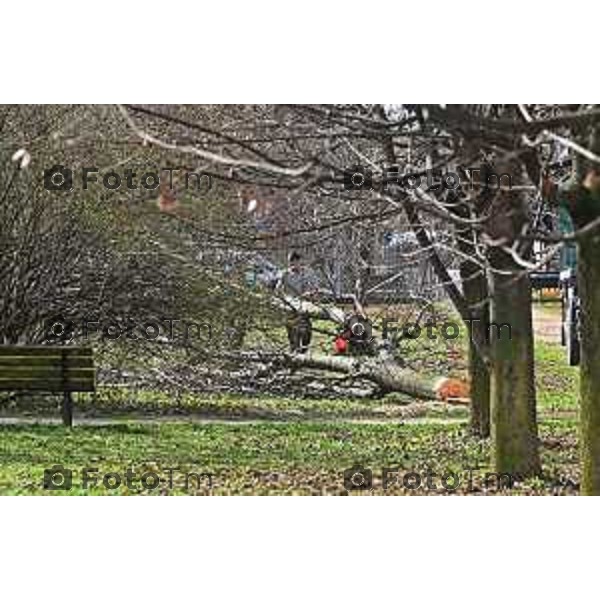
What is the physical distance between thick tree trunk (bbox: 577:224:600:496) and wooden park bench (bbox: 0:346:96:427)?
1.69 metres

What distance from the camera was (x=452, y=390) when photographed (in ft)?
18.4

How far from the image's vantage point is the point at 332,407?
221 inches

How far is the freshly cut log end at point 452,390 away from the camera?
5.57 m

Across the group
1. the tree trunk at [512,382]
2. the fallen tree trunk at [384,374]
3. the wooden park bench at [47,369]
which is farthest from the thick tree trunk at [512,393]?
the wooden park bench at [47,369]

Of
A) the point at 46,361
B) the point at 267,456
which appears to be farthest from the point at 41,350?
the point at 267,456

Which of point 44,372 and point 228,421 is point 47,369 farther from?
point 228,421

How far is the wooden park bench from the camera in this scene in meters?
5.54

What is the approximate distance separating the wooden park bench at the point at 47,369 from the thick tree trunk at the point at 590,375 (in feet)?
5.53

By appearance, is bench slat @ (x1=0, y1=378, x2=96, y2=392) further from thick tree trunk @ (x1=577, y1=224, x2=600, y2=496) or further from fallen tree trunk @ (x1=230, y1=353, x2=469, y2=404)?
thick tree trunk @ (x1=577, y1=224, x2=600, y2=496)

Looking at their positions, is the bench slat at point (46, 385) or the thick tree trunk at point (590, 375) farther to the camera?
→ the bench slat at point (46, 385)

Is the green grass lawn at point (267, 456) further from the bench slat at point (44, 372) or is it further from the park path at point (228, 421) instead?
the bench slat at point (44, 372)

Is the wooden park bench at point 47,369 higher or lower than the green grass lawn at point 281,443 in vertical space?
higher

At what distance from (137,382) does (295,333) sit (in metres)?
0.58

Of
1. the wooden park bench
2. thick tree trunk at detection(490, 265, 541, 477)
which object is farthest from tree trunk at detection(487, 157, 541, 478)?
the wooden park bench
